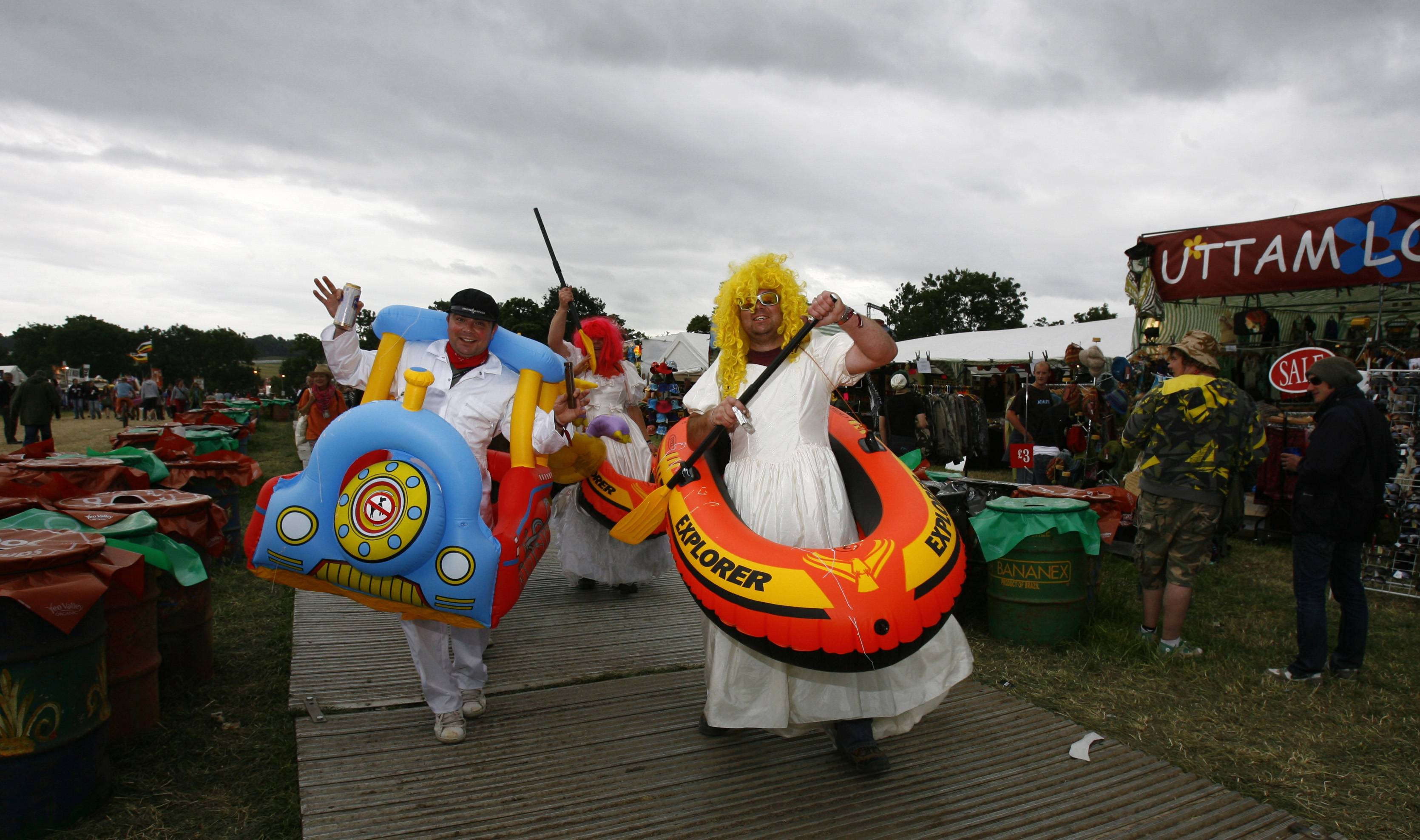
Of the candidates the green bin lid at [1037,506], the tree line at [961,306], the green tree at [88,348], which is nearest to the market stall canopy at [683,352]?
the green bin lid at [1037,506]

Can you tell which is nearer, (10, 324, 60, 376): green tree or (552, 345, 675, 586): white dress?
(552, 345, 675, 586): white dress

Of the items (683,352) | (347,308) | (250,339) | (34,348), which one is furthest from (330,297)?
(34,348)

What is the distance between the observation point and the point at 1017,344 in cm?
1552

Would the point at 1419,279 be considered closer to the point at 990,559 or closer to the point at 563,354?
the point at 990,559

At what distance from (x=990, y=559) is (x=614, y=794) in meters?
2.46

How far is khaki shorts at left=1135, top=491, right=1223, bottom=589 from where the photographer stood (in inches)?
156

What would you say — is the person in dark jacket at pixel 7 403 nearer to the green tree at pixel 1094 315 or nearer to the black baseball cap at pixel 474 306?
the black baseball cap at pixel 474 306

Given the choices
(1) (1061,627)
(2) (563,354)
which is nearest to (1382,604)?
(1) (1061,627)

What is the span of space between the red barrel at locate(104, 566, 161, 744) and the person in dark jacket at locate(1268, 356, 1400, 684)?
520 centimetres

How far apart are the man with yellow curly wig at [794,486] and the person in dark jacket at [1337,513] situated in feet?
7.12

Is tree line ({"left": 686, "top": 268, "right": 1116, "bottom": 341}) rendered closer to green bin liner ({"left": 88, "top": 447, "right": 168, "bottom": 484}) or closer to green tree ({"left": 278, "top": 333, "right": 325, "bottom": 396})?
green tree ({"left": 278, "top": 333, "right": 325, "bottom": 396})

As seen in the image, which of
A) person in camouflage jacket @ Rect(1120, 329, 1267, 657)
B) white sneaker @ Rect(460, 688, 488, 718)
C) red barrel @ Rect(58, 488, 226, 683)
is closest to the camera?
white sneaker @ Rect(460, 688, 488, 718)

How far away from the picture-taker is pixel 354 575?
269 centimetres

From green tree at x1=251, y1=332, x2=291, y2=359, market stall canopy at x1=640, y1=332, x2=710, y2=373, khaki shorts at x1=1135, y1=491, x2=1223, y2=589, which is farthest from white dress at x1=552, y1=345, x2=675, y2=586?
green tree at x1=251, y1=332, x2=291, y2=359
